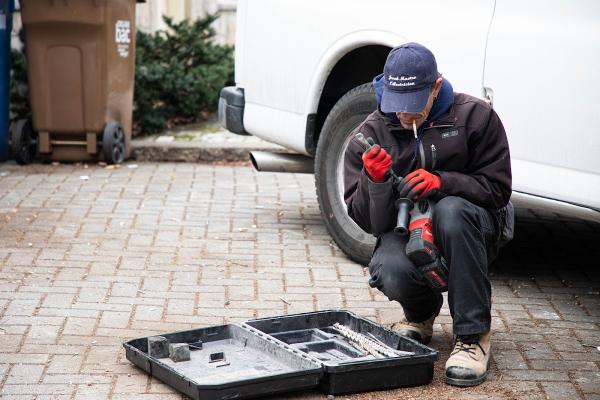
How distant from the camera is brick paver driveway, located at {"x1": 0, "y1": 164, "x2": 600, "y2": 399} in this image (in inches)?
176

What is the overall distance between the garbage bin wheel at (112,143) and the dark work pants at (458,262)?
4796 millimetres

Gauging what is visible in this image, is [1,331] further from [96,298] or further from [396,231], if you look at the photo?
[396,231]

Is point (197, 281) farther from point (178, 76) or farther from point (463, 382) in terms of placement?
point (178, 76)

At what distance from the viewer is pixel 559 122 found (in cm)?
509

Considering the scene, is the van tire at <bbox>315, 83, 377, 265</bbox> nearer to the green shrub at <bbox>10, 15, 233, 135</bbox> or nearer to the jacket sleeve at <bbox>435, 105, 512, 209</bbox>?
the jacket sleeve at <bbox>435, 105, 512, 209</bbox>

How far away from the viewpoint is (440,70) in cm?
557

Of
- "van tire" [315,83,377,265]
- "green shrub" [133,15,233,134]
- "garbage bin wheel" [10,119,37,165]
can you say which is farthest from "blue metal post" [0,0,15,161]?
"van tire" [315,83,377,265]

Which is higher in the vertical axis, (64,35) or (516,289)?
(64,35)

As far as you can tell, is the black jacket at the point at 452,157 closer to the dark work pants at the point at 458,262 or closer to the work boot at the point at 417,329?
the dark work pants at the point at 458,262

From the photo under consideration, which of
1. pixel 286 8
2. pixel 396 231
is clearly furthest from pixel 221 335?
pixel 286 8

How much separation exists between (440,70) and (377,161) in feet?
4.83

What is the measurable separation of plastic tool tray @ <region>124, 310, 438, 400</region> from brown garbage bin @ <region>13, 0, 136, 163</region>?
15.1 ft

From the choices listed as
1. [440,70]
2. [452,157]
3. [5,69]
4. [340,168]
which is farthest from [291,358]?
[5,69]

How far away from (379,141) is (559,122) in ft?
3.30
